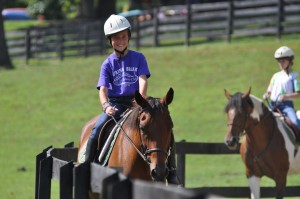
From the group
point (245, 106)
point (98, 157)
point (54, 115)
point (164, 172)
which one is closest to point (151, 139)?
point (164, 172)

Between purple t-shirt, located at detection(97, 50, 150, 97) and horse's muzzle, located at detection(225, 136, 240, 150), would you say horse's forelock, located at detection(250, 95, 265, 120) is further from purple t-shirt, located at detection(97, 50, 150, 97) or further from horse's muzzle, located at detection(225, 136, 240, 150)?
purple t-shirt, located at detection(97, 50, 150, 97)

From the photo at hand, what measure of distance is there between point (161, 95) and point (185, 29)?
9901 millimetres

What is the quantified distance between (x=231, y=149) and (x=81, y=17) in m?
41.1

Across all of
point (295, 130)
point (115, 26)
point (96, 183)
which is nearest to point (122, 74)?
point (115, 26)

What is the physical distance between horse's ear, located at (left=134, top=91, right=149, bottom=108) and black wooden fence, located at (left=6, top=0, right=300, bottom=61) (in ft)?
90.5

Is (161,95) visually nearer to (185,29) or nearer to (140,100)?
(185,29)

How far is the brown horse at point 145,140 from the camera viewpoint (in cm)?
886

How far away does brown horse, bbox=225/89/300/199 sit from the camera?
15109mm

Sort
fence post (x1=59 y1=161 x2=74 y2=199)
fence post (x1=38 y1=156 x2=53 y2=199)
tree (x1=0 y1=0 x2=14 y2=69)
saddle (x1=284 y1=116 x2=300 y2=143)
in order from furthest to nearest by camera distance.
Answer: tree (x1=0 y1=0 x2=14 y2=69) < saddle (x1=284 y1=116 x2=300 y2=143) < fence post (x1=38 y1=156 x2=53 y2=199) < fence post (x1=59 y1=161 x2=74 y2=199)

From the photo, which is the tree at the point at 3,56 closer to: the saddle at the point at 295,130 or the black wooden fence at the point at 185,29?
the black wooden fence at the point at 185,29

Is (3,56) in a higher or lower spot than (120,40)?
lower

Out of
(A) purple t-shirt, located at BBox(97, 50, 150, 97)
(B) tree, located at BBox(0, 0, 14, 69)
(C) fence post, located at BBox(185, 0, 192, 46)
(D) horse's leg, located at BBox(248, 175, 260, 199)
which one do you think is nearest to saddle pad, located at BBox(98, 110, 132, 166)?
(A) purple t-shirt, located at BBox(97, 50, 150, 97)

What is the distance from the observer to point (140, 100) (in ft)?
30.4

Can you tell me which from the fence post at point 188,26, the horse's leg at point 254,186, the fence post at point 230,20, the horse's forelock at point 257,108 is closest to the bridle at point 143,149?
the horse's leg at point 254,186
